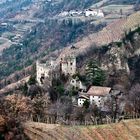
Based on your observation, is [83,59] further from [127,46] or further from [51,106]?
[51,106]

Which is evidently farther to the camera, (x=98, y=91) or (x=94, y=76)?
(x=94, y=76)

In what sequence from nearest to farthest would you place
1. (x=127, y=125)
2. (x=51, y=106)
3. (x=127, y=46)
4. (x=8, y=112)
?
(x=8, y=112) → (x=127, y=125) → (x=51, y=106) → (x=127, y=46)

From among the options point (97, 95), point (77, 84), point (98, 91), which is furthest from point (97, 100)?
point (77, 84)

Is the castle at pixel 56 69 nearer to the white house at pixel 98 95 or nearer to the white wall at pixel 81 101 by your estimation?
the white house at pixel 98 95

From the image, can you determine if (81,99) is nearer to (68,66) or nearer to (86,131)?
(68,66)

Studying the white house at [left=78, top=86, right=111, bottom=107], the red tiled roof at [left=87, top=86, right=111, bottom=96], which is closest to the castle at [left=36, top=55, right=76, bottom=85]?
the red tiled roof at [left=87, top=86, right=111, bottom=96]

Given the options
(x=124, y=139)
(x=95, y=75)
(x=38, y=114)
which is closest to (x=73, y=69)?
(x=95, y=75)
